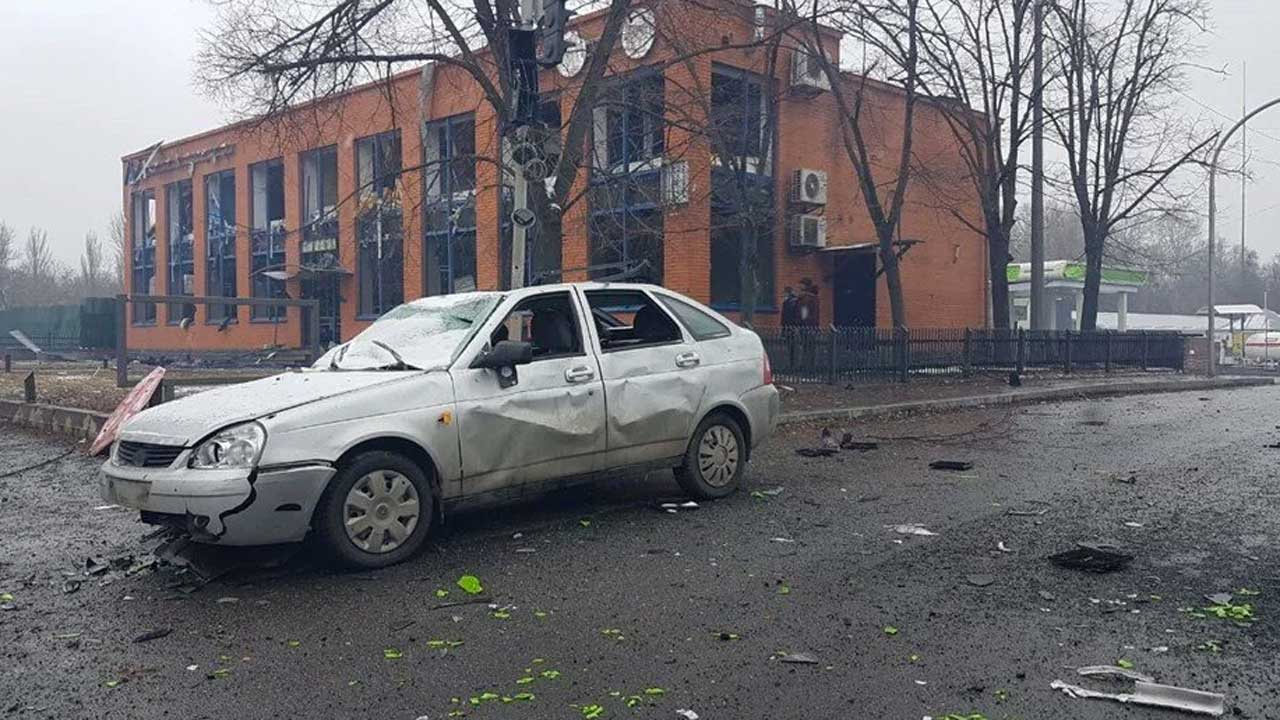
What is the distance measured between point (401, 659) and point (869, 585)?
2.45 m

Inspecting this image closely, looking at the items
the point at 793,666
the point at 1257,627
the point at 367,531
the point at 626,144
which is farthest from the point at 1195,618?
the point at 626,144

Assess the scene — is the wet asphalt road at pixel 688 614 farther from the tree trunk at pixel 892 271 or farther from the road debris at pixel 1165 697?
the tree trunk at pixel 892 271

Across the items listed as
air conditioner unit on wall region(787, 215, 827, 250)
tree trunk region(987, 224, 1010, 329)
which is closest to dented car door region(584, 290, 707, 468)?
air conditioner unit on wall region(787, 215, 827, 250)

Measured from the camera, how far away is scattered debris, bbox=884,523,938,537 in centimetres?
639

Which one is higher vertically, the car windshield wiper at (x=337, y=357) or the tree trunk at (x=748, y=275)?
the tree trunk at (x=748, y=275)

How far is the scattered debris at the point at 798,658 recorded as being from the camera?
404 centimetres

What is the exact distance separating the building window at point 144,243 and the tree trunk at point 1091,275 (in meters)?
35.2

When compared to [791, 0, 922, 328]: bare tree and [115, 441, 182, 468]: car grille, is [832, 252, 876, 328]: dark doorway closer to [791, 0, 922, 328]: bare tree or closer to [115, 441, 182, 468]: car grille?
[791, 0, 922, 328]: bare tree

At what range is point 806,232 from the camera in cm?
2359

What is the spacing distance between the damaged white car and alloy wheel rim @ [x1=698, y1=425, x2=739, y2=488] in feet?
0.04

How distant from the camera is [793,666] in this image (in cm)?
400

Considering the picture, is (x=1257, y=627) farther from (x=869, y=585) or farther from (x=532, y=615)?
(x=532, y=615)

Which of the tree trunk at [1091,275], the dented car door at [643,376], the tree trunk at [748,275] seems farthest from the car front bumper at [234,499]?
the tree trunk at [1091,275]

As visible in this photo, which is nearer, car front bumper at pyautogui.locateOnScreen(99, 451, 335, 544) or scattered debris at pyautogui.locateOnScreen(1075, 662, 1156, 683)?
scattered debris at pyautogui.locateOnScreen(1075, 662, 1156, 683)
